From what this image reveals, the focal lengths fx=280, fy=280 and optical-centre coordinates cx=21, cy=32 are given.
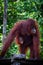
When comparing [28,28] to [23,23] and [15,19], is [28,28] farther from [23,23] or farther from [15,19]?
[15,19]

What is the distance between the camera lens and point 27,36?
524cm

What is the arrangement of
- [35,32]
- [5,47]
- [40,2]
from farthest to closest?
[40,2] → [35,32] → [5,47]

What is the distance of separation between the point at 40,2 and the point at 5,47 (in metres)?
1.97

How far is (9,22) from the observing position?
7.29m

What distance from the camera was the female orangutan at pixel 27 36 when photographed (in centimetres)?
487

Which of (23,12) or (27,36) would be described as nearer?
(27,36)

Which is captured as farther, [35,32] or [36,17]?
[36,17]

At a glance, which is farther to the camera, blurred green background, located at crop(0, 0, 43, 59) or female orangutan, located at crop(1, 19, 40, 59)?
blurred green background, located at crop(0, 0, 43, 59)

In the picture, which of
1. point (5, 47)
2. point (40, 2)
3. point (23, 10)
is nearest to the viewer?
point (5, 47)

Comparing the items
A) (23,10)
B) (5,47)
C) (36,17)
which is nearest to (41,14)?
(36,17)

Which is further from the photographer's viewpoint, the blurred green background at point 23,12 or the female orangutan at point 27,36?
the blurred green background at point 23,12

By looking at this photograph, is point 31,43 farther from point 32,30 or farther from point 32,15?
point 32,15

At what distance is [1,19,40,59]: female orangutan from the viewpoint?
16.0ft

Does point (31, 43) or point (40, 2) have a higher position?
point (40, 2)
